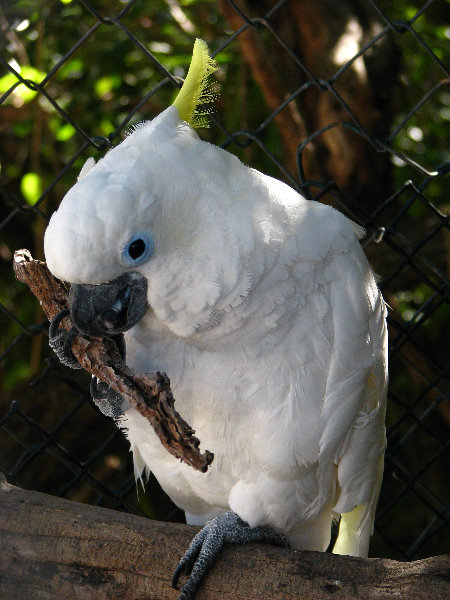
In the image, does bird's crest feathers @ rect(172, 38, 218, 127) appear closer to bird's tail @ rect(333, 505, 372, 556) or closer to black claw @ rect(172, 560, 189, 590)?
black claw @ rect(172, 560, 189, 590)

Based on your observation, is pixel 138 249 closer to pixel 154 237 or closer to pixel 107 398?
pixel 154 237

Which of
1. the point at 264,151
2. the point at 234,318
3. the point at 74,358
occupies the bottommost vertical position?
the point at 74,358

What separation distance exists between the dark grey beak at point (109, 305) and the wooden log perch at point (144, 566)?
350mm

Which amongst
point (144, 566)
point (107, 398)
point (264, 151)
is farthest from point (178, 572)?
point (264, 151)

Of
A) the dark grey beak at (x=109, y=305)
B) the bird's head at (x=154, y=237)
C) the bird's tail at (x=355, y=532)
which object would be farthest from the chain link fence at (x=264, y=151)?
the dark grey beak at (x=109, y=305)

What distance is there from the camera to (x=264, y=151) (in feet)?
5.57

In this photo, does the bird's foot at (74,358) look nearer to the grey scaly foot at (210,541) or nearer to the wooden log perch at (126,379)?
the wooden log perch at (126,379)

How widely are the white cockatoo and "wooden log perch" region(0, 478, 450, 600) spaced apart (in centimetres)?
5

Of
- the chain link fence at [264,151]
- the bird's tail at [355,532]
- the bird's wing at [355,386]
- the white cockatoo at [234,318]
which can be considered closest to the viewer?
the white cockatoo at [234,318]

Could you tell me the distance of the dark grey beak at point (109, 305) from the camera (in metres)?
1.10

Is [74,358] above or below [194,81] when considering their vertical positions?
below

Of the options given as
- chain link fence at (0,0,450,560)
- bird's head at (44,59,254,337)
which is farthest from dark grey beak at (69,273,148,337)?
chain link fence at (0,0,450,560)

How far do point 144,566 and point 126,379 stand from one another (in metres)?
0.33

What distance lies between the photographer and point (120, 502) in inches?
69.5
